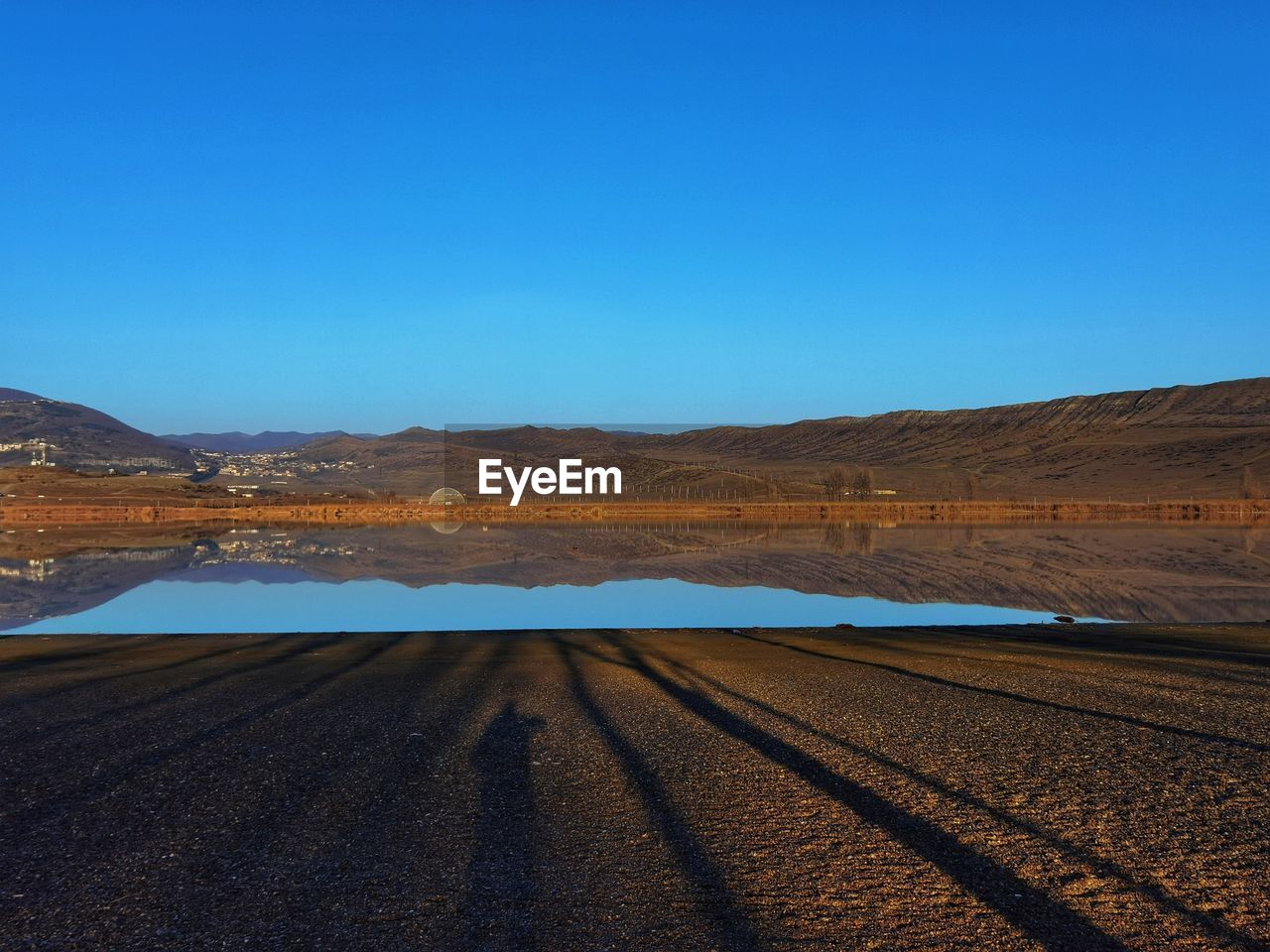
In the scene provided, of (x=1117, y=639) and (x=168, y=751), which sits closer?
(x=168, y=751)

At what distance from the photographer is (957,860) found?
5305 mm

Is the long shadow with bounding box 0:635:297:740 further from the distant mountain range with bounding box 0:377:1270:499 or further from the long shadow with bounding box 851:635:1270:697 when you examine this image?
the distant mountain range with bounding box 0:377:1270:499

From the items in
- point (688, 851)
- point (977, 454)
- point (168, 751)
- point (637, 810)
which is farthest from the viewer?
point (977, 454)

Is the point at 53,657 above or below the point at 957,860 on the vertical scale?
below

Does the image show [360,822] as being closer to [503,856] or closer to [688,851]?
[503,856]

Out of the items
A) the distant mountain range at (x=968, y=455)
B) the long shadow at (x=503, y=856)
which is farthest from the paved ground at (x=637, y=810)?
the distant mountain range at (x=968, y=455)

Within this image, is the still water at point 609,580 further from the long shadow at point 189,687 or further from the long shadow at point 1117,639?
the long shadow at point 189,687

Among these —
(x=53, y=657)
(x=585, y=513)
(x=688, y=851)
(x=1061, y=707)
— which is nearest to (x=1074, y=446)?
(x=585, y=513)

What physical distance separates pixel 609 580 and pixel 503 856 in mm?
23879

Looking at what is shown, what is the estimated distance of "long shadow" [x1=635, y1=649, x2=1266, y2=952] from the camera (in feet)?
14.9

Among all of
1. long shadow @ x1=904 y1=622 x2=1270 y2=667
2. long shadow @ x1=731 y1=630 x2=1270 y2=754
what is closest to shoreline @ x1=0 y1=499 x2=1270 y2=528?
long shadow @ x1=904 y1=622 x2=1270 y2=667

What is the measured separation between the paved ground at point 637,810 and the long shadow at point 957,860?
2cm

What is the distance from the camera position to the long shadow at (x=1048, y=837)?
14.9ft

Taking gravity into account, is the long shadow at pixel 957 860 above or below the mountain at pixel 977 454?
below
